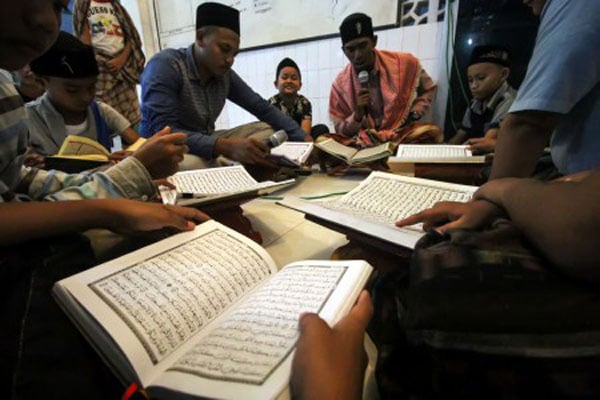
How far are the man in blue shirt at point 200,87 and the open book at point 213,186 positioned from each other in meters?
0.21

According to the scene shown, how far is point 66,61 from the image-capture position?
109 cm

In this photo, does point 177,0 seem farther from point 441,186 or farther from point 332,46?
point 441,186

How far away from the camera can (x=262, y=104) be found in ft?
5.13

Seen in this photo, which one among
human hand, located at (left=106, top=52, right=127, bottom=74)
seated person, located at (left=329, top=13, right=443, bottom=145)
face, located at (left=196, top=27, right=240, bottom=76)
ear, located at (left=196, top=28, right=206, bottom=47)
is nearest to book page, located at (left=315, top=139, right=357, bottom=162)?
seated person, located at (left=329, top=13, right=443, bottom=145)

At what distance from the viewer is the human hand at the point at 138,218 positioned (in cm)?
44

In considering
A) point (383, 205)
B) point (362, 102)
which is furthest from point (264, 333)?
point (362, 102)

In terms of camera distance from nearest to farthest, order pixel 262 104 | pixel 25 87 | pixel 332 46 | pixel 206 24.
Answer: pixel 206 24 → pixel 25 87 → pixel 262 104 → pixel 332 46

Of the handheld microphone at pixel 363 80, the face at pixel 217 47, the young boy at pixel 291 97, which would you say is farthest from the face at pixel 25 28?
the young boy at pixel 291 97

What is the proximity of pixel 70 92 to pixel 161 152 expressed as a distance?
2.75 ft

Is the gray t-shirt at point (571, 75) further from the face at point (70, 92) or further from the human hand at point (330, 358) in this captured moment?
the face at point (70, 92)

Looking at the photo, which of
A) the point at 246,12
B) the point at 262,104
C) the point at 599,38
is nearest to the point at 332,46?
the point at 246,12

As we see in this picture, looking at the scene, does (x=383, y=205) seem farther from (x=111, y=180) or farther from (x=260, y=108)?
(x=260, y=108)

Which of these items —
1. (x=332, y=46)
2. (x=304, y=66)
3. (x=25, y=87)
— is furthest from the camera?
(x=304, y=66)

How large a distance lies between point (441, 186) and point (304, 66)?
1899 millimetres
